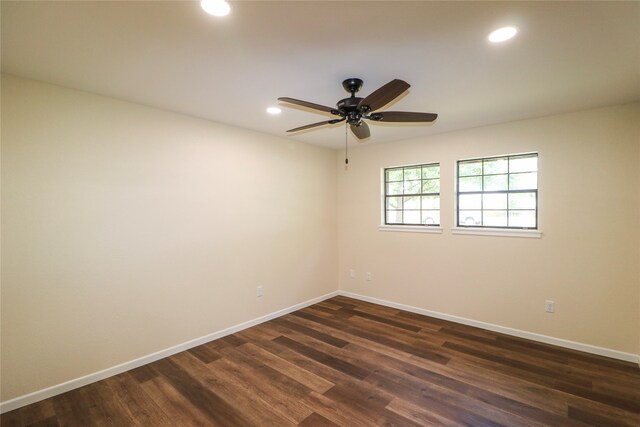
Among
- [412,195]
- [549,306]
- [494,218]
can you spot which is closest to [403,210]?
[412,195]

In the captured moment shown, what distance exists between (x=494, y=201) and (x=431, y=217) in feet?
2.75

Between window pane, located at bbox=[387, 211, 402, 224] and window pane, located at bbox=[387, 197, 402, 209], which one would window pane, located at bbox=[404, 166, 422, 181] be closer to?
window pane, located at bbox=[387, 197, 402, 209]

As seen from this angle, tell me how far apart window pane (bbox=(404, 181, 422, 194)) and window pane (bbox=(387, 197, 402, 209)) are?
17cm

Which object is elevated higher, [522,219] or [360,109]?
[360,109]

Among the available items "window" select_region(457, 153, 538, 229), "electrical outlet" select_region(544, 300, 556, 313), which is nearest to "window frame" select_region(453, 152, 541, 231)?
"window" select_region(457, 153, 538, 229)

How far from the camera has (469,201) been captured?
3.94 metres

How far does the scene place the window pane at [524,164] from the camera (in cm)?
344

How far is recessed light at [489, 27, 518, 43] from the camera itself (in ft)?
5.57

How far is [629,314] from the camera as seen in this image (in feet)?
9.55

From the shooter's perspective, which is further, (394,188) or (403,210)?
(394,188)

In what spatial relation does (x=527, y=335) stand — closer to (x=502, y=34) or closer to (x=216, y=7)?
(x=502, y=34)

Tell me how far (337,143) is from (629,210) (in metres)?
3.43

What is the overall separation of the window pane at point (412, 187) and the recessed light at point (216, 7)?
352cm

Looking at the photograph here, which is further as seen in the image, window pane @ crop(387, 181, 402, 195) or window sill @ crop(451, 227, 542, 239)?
window pane @ crop(387, 181, 402, 195)
